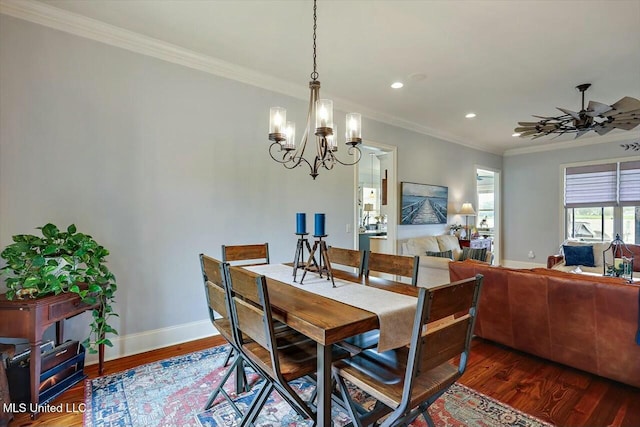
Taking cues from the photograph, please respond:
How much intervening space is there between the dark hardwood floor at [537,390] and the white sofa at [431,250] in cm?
82

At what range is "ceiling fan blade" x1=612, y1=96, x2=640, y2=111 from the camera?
2816 mm

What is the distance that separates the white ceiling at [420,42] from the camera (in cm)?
227

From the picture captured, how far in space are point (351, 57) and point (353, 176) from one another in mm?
1659

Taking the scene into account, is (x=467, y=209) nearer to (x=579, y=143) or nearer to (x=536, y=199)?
(x=536, y=199)

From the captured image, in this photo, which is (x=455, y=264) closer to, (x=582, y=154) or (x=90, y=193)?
(x=90, y=193)

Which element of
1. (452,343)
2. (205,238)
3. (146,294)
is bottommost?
(146,294)

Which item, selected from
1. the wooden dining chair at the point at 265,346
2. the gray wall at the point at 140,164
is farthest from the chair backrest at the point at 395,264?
the gray wall at the point at 140,164

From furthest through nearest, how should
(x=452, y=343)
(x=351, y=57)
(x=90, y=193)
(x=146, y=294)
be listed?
(x=351, y=57) → (x=146, y=294) → (x=90, y=193) → (x=452, y=343)

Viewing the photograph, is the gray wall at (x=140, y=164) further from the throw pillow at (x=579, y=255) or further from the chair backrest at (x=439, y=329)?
the throw pillow at (x=579, y=255)

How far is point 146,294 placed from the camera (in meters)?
2.74

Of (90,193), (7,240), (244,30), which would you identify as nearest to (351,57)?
(244,30)

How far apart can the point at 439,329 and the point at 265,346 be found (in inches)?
29.1

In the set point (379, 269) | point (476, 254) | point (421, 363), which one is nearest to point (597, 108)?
point (476, 254)

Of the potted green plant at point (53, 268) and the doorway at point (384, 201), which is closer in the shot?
the potted green plant at point (53, 268)
